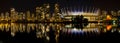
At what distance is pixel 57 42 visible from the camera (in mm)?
20422

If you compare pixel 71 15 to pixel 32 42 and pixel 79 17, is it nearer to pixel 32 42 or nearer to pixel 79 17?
pixel 79 17

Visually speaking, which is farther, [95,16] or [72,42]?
[95,16]

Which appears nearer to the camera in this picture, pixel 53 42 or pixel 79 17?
pixel 53 42

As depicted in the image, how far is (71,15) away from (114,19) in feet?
43.7

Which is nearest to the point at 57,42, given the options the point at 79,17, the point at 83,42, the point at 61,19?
the point at 83,42

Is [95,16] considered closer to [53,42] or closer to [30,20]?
[30,20]

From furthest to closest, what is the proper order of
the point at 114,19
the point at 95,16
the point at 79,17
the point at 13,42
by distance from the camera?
the point at 95,16 → the point at 114,19 → the point at 79,17 → the point at 13,42

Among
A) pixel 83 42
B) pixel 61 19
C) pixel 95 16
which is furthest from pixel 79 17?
pixel 83 42

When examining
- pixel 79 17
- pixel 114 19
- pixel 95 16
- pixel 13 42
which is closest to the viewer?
pixel 13 42

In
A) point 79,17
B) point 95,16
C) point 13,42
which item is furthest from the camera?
point 95,16

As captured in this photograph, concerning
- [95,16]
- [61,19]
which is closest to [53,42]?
[61,19]

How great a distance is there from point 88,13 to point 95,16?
2893mm

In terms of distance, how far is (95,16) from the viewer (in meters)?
104

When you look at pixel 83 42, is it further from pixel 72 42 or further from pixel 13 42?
pixel 13 42
